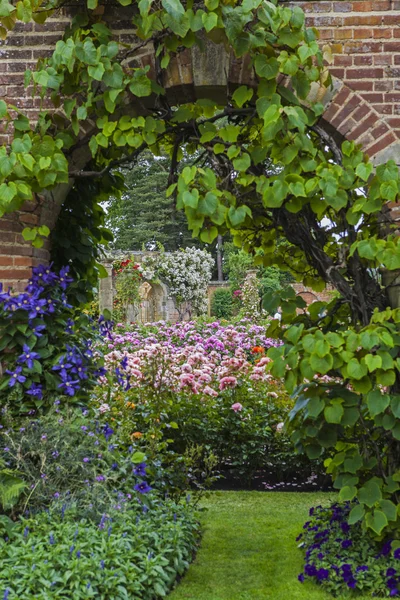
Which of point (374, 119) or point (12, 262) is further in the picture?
point (12, 262)

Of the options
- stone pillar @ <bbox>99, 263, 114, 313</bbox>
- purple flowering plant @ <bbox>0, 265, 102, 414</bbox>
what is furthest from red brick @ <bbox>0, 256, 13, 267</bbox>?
stone pillar @ <bbox>99, 263, 114, 313</bbox>

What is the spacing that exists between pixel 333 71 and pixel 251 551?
2.87m

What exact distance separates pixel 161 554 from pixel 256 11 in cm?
272

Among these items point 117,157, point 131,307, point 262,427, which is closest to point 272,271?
point 131,307

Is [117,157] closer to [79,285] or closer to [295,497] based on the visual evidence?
[79,285]

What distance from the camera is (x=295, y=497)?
5844mm

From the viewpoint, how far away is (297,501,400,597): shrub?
353 centimetres

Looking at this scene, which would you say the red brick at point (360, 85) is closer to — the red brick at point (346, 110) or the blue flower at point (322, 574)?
the red brick at point (346, 110)

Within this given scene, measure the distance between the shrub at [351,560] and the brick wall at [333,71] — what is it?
5.63 feet

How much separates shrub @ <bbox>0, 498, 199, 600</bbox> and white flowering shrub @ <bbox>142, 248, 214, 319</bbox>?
Answer: 1368 cm

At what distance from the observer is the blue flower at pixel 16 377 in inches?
166

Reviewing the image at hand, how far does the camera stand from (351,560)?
3.71m

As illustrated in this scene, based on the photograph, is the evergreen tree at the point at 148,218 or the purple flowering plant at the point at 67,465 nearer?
the purple flowering plant at the point at 67,465

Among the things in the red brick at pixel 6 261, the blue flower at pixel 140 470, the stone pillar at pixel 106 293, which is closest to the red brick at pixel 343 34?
the red brick at pixel 6 261
